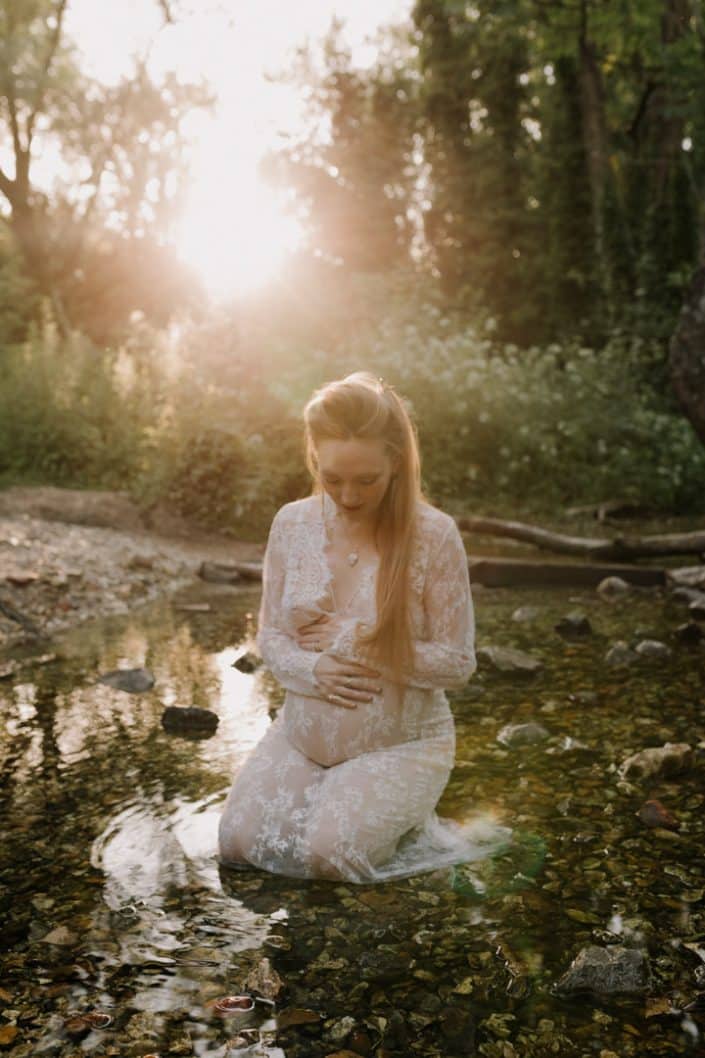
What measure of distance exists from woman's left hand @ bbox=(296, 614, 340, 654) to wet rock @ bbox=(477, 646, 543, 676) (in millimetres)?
2662

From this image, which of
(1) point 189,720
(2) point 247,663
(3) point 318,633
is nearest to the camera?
(3) point 318,633

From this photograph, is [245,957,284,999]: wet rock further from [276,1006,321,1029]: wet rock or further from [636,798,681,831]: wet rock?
[636,798,681,831]: wet rock

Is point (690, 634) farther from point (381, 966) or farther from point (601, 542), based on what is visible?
point (381, 966)

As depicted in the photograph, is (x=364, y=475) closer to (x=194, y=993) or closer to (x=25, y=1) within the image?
(x=194, y=993)

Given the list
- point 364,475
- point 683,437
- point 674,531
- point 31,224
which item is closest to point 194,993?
point 364,475

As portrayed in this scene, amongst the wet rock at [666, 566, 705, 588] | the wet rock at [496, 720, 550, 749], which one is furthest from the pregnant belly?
the wet rock at [666, 566, 705, 588]

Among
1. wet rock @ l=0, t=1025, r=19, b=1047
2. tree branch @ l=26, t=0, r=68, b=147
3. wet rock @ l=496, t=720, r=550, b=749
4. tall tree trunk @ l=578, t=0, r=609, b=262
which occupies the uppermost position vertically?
tree branch @ l=26, t=0, r=68, b=147

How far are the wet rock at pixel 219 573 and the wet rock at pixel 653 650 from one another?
4.46 m

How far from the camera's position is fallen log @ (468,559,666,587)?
9109 millimetres

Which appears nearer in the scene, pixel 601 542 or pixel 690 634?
pixel 690 634

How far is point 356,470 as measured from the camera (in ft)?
10.9

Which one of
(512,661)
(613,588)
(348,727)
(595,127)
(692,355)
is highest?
(595,127)

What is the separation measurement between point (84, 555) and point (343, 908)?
677cm

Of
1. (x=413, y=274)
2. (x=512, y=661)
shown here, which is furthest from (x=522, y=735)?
(x=413, y=274)
